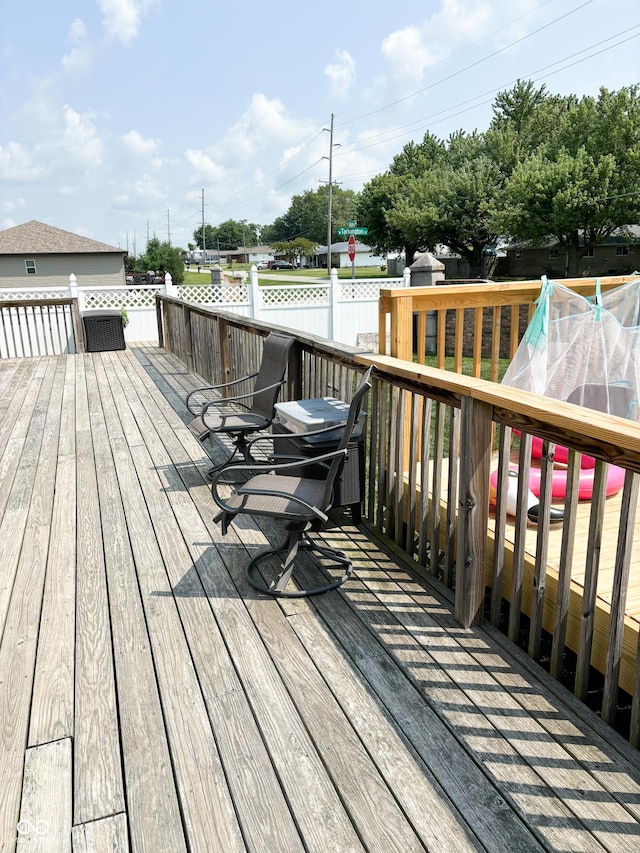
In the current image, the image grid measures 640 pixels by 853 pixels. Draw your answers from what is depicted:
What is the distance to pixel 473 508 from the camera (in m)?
2.12

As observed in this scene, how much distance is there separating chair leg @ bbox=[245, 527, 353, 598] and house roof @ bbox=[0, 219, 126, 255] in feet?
92.5

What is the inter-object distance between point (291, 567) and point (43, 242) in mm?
30088

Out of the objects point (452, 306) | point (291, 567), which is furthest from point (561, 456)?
point (291, 567)

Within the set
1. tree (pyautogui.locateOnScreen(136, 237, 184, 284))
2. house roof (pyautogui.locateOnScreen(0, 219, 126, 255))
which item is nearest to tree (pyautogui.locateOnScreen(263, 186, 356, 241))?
tree (pyautogui.locateOnScreen(136, 237, 184, 284))

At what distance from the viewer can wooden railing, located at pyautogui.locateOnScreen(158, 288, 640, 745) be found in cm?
161

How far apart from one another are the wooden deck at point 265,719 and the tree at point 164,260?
30467mm

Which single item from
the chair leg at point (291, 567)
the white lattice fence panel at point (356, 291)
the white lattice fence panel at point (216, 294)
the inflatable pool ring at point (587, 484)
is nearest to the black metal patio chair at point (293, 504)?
the chair leg at point (291, 567)

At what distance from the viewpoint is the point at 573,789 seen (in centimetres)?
147

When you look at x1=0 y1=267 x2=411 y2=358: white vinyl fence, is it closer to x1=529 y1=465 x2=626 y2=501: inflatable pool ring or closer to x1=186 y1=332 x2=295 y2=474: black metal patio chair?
x1=186 y1=332 x2=295 y2=474: black metal patio chair

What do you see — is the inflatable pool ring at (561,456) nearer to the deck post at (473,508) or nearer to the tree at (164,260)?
the deck post at (473,508)

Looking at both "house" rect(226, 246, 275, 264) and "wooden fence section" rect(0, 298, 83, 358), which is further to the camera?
"house" rect(226, 246, 275, 264)

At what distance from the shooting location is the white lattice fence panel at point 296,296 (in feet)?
46.0

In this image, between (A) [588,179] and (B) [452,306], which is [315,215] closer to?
(A) [588,179]

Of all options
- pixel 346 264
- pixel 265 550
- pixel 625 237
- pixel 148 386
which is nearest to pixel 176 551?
pixel 265 550
